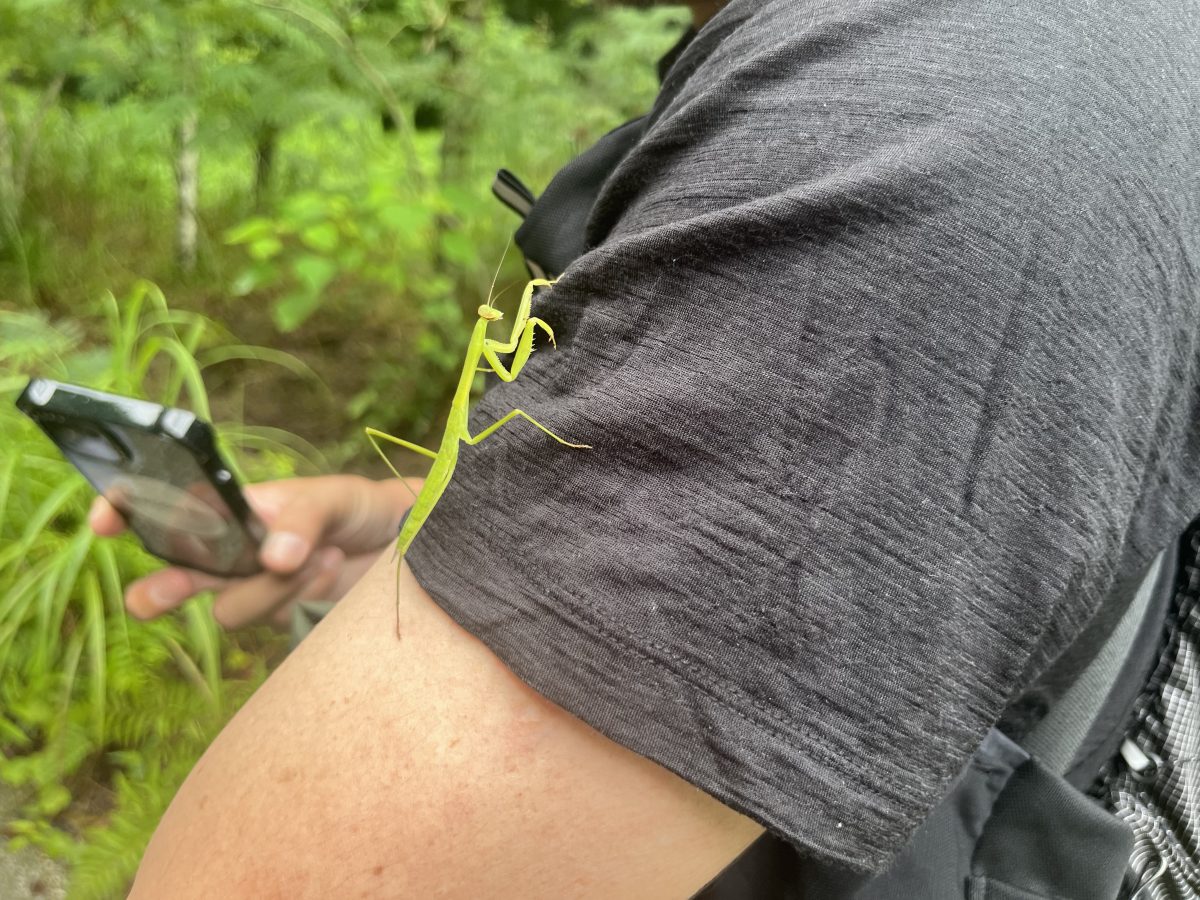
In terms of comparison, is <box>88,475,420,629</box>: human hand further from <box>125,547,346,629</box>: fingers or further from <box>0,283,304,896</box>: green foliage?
<box>0,283,304,896</box>: green foliage

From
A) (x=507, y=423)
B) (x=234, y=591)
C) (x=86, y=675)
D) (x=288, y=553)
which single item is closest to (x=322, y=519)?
(x=288, y=553)

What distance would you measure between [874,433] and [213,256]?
413 centimetres

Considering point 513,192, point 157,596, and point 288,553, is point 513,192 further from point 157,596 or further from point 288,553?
point 157,596

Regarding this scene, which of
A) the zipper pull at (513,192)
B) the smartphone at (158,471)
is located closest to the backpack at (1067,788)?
the zipper pull at (513,192)

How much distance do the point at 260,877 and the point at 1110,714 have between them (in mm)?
1202

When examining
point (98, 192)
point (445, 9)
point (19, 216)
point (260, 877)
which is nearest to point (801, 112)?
point (260, 877)

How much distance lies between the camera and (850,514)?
2.14 feet

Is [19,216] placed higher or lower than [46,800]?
higher

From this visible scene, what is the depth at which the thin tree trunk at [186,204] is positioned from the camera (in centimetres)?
353

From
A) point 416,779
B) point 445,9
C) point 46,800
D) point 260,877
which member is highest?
point 445,9

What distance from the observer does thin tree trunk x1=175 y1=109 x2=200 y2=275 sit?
3.53 m

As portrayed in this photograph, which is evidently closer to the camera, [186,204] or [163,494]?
[163,494]

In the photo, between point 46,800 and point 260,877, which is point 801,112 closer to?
point 260,877

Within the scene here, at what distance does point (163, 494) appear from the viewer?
1427mm
